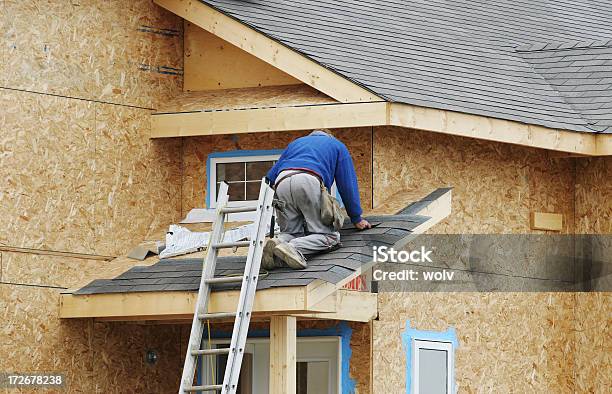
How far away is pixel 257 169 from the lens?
49.6 ft

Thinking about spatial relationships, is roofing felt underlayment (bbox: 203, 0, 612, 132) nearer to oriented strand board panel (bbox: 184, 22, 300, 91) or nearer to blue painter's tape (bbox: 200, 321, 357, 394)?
oriented strand board panel (bbox: 184, 22, 300, 91)

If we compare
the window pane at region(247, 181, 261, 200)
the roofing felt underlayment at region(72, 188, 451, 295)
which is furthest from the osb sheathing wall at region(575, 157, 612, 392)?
the window pane at region(247, 181, 261, 200)

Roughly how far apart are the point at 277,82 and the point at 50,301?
11.8 feet

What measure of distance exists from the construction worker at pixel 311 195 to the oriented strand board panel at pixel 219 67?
2433mm

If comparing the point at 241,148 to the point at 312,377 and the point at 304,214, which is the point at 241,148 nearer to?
the point at 304,214

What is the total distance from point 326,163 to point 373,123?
1189mm

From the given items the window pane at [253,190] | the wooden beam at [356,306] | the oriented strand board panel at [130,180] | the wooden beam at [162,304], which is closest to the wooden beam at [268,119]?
the oriented strand board panel at [130,180]

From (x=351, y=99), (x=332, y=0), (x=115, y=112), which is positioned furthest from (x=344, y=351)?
(x=332, y=0)

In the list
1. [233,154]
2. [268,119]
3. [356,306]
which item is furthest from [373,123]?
[233,154]

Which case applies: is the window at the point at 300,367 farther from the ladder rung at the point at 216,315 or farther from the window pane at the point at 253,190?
the ladder rung at the point at 216,315

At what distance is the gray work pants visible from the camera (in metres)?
12.8

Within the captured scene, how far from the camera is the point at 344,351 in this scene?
46.0 feet

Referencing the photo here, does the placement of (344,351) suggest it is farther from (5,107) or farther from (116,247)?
(5,107)

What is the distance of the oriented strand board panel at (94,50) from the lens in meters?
14.3
